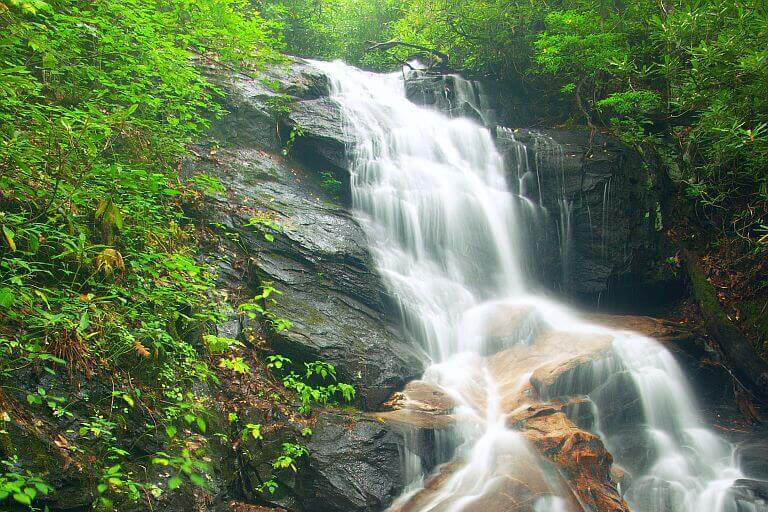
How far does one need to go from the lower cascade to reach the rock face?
619 mm

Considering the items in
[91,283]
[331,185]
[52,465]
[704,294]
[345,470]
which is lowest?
[345,470]

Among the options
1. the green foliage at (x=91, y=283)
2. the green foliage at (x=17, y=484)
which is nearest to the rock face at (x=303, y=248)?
the green foliage at (x=91, y=283)

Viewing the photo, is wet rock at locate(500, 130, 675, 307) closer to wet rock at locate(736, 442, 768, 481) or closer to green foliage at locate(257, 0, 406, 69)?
wet rock at locate(736, 442, 768, 481)

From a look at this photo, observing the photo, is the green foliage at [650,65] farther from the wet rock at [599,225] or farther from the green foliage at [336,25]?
the wet rock at [599,225]

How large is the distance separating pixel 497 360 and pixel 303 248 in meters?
3.50

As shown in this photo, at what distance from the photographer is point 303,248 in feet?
21.9

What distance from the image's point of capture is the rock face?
5.79 meters

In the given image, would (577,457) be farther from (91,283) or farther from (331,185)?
(331,185)

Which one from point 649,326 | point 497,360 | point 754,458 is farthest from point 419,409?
point 649,326

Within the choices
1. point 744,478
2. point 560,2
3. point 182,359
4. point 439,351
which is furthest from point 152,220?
point 560,2

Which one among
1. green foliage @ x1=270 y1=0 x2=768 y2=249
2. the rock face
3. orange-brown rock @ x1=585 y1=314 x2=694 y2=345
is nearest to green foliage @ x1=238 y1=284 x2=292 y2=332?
the rock face

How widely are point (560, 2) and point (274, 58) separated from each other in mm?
7433

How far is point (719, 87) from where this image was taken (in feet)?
27.2

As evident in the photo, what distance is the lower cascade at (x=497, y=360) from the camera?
17.3 ft
